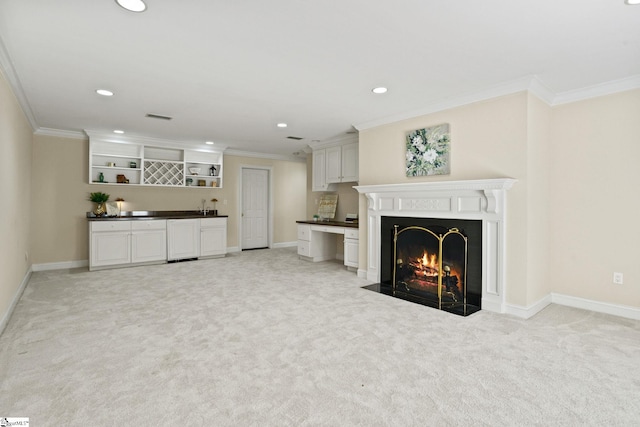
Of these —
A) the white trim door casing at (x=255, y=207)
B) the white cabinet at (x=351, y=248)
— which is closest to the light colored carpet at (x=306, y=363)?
the white cabinet at (x=351, y=248)

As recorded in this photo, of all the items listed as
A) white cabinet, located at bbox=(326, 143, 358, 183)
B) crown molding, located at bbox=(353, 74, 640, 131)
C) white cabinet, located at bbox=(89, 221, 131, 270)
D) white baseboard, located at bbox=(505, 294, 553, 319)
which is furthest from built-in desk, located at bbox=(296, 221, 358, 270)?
white cabinet, located at bbox=(89, 221, 131, 270)

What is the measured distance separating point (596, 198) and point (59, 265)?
8048 mm

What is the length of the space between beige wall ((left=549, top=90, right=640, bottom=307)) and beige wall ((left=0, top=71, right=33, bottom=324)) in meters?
5.79

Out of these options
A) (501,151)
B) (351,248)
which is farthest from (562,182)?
(351,248)

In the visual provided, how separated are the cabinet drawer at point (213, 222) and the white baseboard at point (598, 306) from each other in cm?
585

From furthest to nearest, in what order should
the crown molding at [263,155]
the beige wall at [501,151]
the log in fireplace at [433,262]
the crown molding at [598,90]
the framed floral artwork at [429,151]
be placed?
1. the crown molding at [263,155]
2. the framed floral artwork at [429,151]
3. the log in fireplace at [433,262]
4. the beige wall at [501,151]
5. the crown molding at [598,90]

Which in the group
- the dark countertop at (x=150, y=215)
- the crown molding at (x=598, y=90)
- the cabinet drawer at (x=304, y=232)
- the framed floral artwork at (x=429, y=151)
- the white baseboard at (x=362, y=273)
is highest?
the crown molding at (x=598, y=90)

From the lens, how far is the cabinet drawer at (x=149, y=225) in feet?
19.5

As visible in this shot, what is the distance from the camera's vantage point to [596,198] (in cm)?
352

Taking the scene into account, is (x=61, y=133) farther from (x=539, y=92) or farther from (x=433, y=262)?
(x=539, y=92)

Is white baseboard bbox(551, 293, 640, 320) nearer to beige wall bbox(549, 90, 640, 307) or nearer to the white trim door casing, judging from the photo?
beige wall bbox(549, 90, 640, 307)

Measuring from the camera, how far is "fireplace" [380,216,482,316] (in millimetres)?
3682

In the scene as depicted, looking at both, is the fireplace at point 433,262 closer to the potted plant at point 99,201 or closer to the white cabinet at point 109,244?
the white cabinet at point 109,244

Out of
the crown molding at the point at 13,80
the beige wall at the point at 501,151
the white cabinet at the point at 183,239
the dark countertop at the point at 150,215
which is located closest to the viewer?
the crown molding at the point at 13,80
